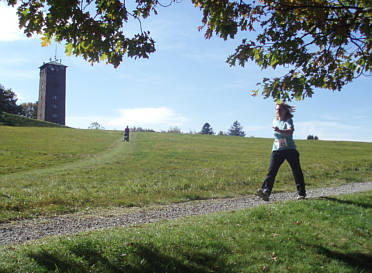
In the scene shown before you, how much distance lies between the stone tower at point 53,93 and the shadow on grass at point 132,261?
381 ft

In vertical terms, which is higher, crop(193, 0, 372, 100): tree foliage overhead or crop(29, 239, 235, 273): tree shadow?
crop(193, 0, 372, 100): tree foliage overhead

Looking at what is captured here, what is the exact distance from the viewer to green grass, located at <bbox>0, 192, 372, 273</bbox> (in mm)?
4508

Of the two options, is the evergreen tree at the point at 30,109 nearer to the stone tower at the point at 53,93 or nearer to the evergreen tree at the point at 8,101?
the stone tower at the point at 53,93

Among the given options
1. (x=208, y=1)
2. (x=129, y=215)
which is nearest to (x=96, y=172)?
(x=129, y=215)

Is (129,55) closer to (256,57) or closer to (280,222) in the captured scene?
(256,57)

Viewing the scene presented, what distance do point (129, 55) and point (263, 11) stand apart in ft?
11.6

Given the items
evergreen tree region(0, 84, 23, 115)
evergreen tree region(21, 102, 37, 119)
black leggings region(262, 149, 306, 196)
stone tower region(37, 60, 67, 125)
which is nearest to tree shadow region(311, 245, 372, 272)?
black leggings region(262, 149, 306, 196)

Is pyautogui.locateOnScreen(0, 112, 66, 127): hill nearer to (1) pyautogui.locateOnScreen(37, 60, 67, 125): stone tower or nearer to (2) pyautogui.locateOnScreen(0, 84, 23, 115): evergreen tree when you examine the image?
(2) pyautogui.locateOnScreen(0, 84, 23, 115): evergreen tree

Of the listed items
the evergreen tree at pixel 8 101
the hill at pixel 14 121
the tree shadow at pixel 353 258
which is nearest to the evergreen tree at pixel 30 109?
the evergreen tree at pixel 8 101

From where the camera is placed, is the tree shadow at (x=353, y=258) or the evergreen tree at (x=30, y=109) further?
the evergreen tree at (x=30, y=109)

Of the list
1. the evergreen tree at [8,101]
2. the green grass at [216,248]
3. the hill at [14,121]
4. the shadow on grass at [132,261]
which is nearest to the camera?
the shadow on grass at [132,261]

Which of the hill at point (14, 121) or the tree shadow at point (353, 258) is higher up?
the hill at point (14, 121)

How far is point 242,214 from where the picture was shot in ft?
23.2

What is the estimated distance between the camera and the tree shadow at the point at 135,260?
4375 millimetres
